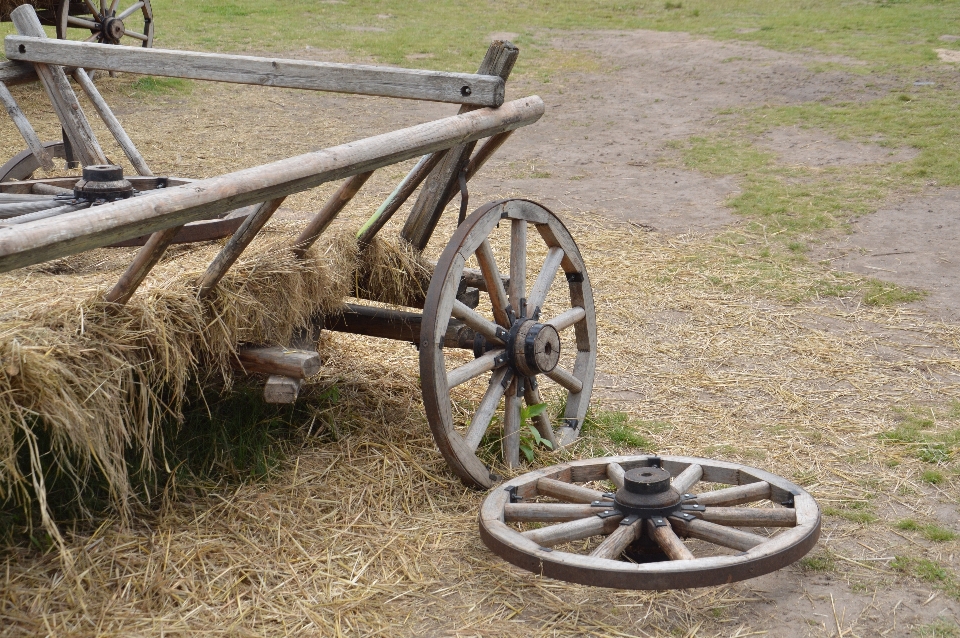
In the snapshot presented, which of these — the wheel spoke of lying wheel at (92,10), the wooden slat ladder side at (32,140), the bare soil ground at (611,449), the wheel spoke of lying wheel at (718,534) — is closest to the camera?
the bare soil ground at (611,449)

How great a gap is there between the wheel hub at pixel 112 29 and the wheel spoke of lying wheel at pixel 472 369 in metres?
8.68

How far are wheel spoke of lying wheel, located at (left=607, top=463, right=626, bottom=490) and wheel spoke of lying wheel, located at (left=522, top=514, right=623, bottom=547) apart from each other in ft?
0.73

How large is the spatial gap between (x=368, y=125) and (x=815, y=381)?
22.3 feet

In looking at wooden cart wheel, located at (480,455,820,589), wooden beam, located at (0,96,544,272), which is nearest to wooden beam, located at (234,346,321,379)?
wooden beam, located at (0,96,544,272)

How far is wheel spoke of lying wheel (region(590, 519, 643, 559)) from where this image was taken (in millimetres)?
2834

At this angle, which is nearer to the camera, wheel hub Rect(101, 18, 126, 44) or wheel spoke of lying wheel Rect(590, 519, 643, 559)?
wheel spoke of lying wheel Rect(590, 519, 643, 559)

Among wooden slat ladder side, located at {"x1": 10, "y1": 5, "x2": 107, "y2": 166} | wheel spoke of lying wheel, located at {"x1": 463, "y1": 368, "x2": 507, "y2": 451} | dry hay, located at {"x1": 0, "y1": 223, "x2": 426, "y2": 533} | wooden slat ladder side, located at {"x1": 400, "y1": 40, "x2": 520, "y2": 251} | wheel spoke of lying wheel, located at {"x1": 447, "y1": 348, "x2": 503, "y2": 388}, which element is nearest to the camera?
dry hay, located at {"x1": 0, "y1": 223, "x2": 426, "y2": 533}

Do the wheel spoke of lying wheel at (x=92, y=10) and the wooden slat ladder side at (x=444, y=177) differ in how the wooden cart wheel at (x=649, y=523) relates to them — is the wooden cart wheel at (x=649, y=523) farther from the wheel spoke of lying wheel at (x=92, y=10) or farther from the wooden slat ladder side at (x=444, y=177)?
the wheel spoke of lying wheel at (x=92, y=10)

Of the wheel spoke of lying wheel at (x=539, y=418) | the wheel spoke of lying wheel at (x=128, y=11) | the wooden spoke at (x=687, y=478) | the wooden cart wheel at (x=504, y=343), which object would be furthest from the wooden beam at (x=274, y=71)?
the wheel spoke of lying wheel at (x=128, y=11)

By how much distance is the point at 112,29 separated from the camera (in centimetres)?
1064

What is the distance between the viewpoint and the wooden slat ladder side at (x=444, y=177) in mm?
3562

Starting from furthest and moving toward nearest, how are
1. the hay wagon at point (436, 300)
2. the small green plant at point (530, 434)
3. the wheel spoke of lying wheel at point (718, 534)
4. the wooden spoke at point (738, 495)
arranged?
the small green plant at point (530, 434), the wooden spoke at point (738, 495), the wheel spoke of lying wheel at point (718, 534), the hay wagon at point (436, 300)

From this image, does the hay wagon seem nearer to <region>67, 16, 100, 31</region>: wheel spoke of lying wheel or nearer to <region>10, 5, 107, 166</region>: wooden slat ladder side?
<region>10, 5, 107, 166</region>: wooden slat ladder side

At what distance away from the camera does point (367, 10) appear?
16.6 meters
